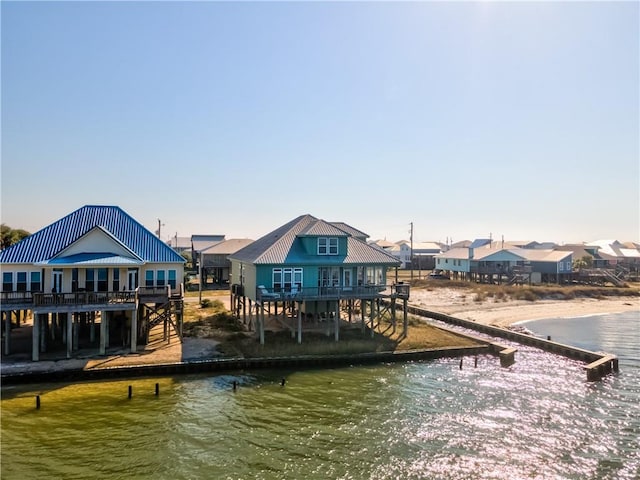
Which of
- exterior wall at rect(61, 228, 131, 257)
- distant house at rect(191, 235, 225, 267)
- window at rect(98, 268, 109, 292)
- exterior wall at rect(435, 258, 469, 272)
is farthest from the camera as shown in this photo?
exterior wall at rect(435, 258, 469, 272)

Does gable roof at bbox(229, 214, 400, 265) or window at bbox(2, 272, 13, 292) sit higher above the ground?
gable roof at bbox(229, 214, 400, 265)

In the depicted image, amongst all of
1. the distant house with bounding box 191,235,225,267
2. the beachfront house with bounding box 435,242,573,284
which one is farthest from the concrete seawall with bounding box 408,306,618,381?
the distant house with bounding box 191,235,225,267

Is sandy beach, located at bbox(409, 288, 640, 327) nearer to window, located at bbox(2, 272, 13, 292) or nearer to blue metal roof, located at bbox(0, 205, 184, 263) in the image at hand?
blue metal roof, located at bbox(0, 205, 184, 263)

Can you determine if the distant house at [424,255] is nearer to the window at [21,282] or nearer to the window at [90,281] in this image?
the window at [90,281]

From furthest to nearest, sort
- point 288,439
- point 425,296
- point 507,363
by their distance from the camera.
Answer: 1. point 425,296
2. point 507,363
3. point 288,439

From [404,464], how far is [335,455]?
265 centimetres

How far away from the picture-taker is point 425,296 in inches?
2534

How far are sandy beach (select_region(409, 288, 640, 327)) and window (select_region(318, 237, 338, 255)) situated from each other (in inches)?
819

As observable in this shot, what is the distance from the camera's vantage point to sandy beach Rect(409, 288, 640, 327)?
50469 mm

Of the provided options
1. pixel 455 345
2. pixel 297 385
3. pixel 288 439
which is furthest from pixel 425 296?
pixel 288 439

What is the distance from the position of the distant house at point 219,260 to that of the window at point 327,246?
33.6m

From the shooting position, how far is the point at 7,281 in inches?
1095

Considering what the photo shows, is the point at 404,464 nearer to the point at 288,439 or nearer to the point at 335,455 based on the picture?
the point at 335,455

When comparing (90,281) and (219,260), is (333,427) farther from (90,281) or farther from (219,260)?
(219,260)
